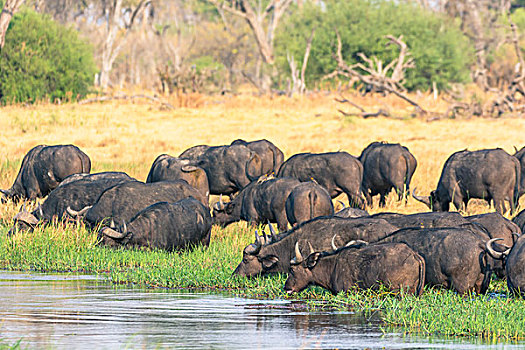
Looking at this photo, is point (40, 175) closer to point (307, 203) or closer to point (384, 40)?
point (307, 203)

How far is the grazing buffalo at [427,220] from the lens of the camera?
11.2 meters

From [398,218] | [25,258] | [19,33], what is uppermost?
[19,33]

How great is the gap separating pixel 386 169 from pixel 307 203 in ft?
17.1

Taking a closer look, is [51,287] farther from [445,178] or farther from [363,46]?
[363,46]

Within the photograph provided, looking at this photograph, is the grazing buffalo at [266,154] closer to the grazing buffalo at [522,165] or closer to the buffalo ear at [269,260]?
the grazing buffalo at [522,165]

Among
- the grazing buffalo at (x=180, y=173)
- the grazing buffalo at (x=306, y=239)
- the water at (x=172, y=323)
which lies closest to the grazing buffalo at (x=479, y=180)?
the grazing buffalo at (x=180, y=173)

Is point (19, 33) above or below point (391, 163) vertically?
above

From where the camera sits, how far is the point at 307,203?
44.1 ft

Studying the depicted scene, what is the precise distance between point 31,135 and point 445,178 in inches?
567

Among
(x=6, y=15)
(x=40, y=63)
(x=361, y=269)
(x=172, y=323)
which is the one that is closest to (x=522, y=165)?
(x=361, y=269)

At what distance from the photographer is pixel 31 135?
88.8 ft

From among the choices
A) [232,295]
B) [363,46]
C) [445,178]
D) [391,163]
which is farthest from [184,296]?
[363,46]

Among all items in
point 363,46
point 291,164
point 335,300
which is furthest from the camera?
point 363,46

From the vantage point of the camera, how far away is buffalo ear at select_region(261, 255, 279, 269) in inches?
427
